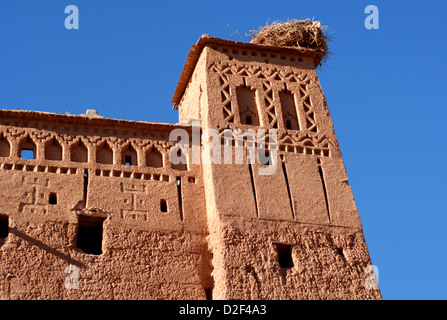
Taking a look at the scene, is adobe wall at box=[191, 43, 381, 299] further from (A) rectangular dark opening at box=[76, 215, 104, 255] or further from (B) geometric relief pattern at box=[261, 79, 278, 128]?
(A) rectangular dark opening at box=[76, 215, 104, 255]

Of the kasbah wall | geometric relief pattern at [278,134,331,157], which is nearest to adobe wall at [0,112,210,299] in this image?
the kasbah wall

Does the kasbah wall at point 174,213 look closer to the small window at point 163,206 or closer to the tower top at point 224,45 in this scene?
the small window at point 163,206

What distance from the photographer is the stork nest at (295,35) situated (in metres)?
14.1

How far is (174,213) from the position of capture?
1189cm

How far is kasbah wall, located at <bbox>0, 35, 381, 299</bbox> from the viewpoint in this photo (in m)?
11.0

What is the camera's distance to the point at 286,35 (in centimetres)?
1411

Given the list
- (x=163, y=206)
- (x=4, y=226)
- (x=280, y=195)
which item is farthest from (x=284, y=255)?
(x=4, y=226)

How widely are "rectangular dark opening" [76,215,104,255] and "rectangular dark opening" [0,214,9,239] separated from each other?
100cm
